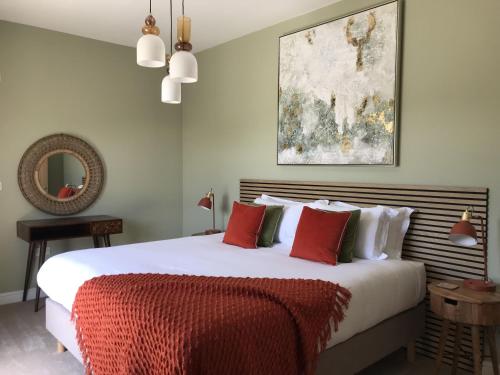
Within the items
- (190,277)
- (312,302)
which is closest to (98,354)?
(190,277)

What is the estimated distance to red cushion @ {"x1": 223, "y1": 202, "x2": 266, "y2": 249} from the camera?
10.9ft

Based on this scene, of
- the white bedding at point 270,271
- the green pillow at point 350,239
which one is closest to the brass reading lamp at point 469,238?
the white bedding at point 270,271

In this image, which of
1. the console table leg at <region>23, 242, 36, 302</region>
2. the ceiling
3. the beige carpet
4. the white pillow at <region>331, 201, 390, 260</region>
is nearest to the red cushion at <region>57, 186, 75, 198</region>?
the console table leg at <region>23, 242, 36, 302</region>

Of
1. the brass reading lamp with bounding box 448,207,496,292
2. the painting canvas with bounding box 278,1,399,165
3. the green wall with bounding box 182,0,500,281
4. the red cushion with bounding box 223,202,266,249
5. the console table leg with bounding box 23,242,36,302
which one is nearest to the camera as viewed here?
the brass reading lamp with bounding box 448,207,496,292

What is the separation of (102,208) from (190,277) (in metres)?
2.56

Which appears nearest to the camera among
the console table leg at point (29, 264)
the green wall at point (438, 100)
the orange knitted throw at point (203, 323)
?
the orange knitted throw at point (203, 323)

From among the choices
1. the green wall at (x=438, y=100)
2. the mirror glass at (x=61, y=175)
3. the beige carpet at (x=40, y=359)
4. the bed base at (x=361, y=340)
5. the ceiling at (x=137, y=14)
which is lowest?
the beige carpet at (x=40, y=359)

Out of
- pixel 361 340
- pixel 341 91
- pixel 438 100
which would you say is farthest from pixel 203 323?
pixel 341 91

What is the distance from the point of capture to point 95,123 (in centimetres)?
440

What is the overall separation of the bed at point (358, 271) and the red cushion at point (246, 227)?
0.15 metres

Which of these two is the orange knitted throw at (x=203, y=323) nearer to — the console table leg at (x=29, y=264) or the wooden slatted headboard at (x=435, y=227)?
the wooden slatted headboard at (x=435, y=227)

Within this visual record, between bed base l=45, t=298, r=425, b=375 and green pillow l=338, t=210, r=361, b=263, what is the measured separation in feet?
1.58

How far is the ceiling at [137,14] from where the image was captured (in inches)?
133

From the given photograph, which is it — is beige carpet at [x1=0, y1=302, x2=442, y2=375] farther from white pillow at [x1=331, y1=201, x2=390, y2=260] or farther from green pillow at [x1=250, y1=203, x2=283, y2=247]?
green pillow at [x1=250, y1=203, x2=283, y2=247]
